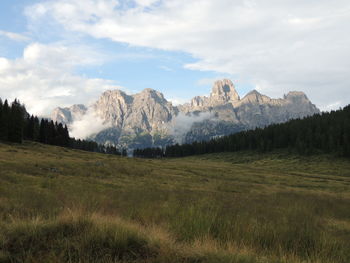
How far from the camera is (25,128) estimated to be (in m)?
98.9

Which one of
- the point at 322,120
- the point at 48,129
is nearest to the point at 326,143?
the point at 322,120

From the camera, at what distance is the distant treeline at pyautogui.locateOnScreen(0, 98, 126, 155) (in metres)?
74.1

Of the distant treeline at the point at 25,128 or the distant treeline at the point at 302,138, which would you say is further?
the distant treeline at the point at 302,138

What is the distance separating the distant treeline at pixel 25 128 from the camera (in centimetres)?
7412

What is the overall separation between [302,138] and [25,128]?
128187 millimetres

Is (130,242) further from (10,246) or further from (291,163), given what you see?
(291,163)

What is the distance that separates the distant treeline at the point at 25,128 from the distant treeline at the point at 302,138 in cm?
10192

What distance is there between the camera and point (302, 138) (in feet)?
444

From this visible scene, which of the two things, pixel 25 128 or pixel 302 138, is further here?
pixel 302 138

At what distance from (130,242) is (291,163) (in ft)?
372

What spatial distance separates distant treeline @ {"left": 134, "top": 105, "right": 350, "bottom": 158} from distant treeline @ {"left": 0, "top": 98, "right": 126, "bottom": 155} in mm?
101923

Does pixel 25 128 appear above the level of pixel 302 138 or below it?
above

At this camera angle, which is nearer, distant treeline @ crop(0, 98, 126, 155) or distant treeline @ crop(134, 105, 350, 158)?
distant treeline @ crop(0, 98, 126, 155)

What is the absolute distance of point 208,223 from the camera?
711cm
